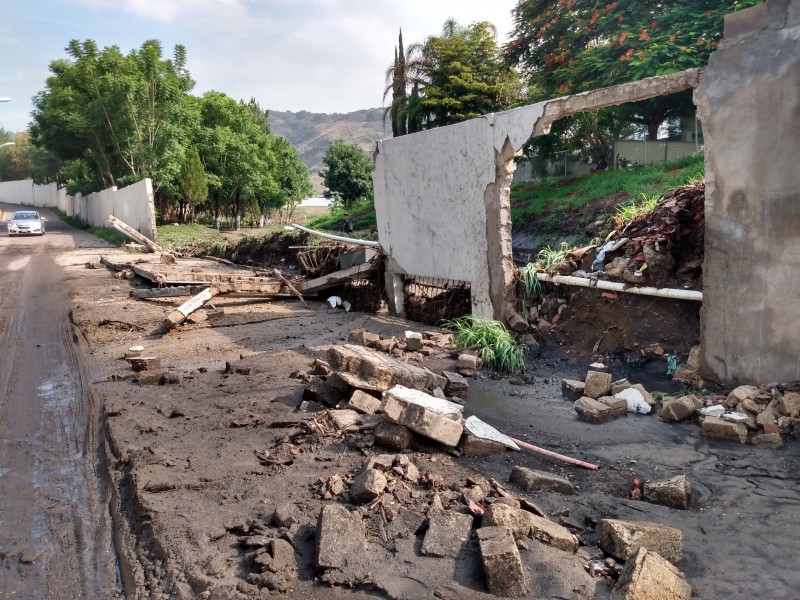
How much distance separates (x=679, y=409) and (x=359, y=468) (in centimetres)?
324

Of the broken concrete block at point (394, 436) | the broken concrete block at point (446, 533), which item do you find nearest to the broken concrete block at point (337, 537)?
the broken concrete block at point (446, 533)

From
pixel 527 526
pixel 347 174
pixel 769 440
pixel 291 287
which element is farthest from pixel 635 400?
pixel 347 174

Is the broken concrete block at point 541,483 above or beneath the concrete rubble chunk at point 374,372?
beneath

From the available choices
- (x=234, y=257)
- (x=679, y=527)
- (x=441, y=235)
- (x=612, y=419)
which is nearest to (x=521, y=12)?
(x=234, y=257)

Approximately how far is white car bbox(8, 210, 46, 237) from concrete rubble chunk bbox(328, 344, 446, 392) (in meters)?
28.9

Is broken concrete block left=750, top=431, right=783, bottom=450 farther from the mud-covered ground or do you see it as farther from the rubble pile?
the mud-covered ground

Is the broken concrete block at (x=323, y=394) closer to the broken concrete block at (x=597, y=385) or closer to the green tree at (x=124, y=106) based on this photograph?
the broken concrete block at (x=597, y=385)

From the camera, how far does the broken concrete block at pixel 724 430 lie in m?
5.44

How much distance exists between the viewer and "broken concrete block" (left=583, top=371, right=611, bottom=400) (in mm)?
6598

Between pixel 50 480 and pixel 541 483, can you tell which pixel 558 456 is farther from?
pixel 50 480

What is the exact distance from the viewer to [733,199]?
6.16 metres

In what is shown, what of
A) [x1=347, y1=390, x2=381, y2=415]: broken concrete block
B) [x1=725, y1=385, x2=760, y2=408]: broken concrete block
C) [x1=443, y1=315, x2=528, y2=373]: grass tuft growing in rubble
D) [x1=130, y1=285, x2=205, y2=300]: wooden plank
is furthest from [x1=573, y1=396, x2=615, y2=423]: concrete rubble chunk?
[x1=130, y1=285, x2=205, y2=300]: wooden plank

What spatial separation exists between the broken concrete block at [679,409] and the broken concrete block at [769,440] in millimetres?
621

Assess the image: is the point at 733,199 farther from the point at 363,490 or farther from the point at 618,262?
the point at 363,490
